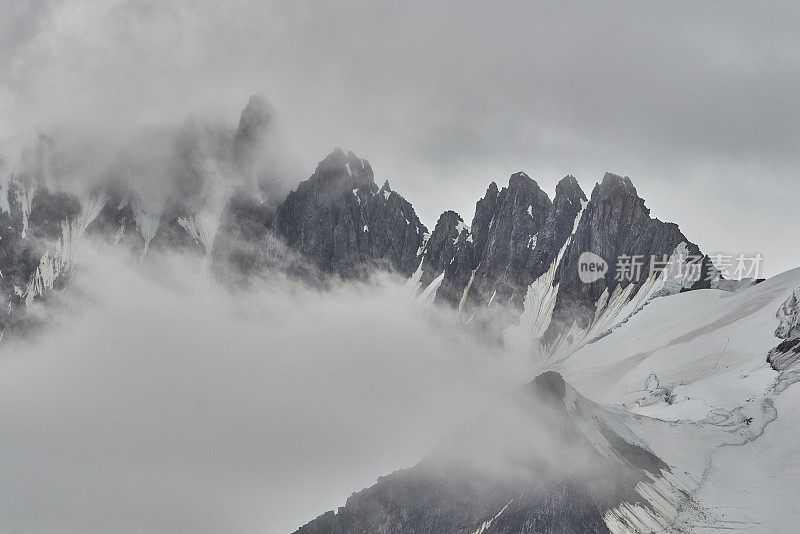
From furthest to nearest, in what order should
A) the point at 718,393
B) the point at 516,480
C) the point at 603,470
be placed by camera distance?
the point at 718,393, the point at 516,480, the point at 603,470

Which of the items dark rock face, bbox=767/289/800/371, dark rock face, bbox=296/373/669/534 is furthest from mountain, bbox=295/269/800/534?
dark rock face, bbox=767/289/800/371

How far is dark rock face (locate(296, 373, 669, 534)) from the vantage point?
62250 millimetres

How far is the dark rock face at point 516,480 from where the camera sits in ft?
204

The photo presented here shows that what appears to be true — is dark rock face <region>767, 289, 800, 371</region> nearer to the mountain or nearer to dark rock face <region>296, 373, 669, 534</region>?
the mountain

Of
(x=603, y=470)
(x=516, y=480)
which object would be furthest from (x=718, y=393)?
(x=516, y=480)

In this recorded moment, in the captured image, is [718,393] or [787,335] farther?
[787,335]

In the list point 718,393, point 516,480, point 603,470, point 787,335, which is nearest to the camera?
point 603,470

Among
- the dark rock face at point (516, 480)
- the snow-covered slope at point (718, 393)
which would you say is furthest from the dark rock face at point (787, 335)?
the dark rock face at point (516, 480)

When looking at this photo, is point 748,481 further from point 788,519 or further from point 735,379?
point 735,379

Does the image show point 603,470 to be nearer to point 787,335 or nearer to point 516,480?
point 516,480

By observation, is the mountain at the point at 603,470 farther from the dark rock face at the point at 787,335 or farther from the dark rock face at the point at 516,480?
the dark rock face at the point at 787,335

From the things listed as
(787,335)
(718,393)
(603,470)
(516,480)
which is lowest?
(603,470)

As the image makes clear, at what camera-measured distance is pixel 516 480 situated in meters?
66.9

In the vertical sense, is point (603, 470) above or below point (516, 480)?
below
